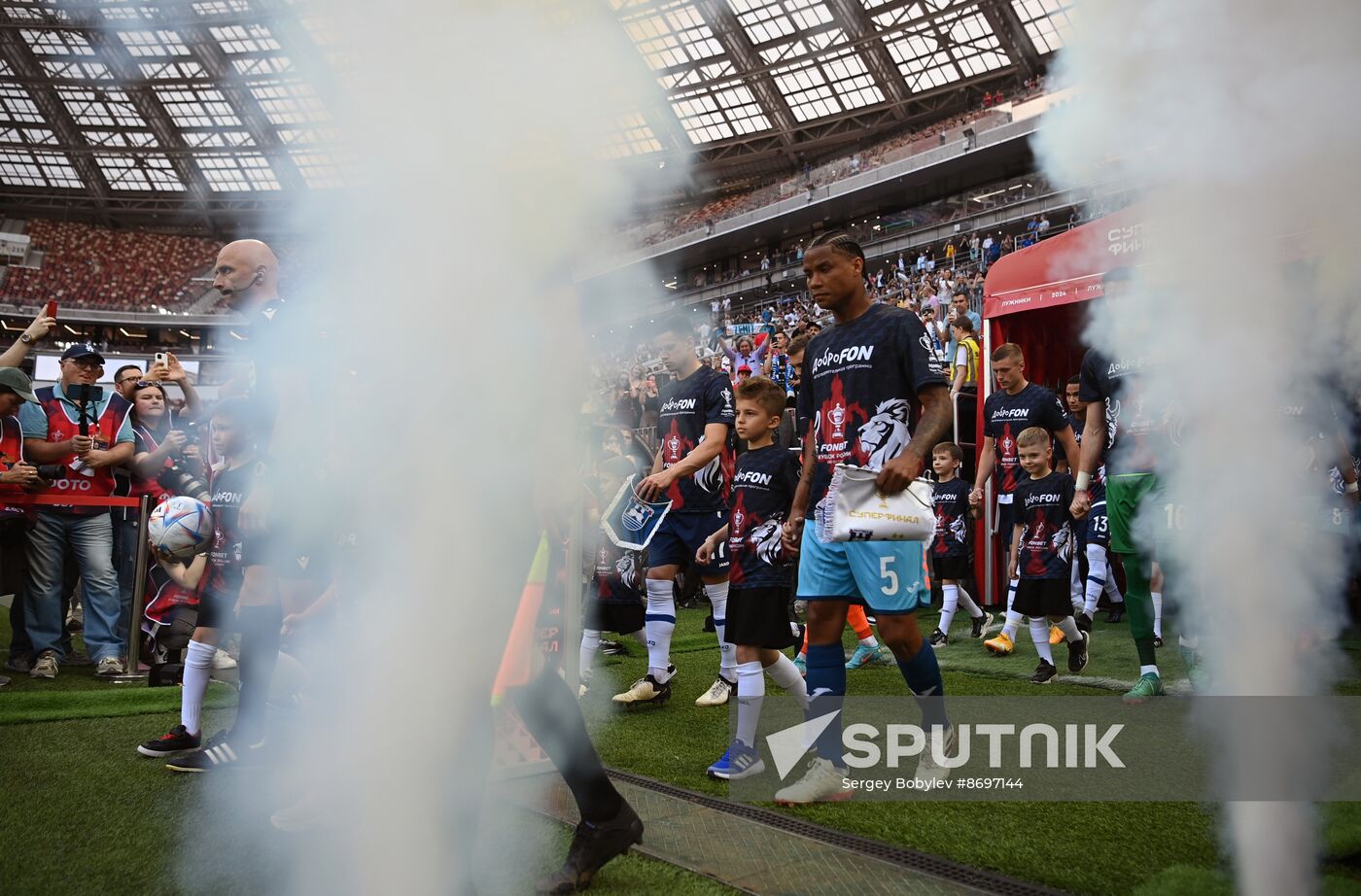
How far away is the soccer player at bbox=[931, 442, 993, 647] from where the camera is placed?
23.2 ft

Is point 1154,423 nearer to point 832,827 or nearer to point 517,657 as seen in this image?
point 832,827

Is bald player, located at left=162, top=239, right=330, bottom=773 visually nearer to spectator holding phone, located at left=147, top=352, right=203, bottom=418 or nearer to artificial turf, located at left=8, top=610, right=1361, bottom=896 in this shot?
artificial turf, located at left=8, top=610, right=1361, bottom=896

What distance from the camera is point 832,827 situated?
285 centimetres

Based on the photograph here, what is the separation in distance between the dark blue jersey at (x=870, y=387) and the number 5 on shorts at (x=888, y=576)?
31 centimetres

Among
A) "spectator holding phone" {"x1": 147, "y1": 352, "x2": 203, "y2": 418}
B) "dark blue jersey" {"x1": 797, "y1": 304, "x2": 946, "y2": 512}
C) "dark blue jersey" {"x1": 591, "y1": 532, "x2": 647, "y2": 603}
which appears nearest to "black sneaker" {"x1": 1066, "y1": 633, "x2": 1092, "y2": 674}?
"dark blue jersey" {"x1": 591, "y1": 532, "x2": 647, "y2": 603}

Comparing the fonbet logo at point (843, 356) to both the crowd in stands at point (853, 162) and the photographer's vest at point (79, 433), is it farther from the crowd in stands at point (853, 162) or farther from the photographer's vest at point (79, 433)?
the crowd in stands at point (853, 162)

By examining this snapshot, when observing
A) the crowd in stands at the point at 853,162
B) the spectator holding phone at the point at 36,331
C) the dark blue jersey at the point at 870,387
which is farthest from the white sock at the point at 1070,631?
the crowd in stands at the point at 853,162

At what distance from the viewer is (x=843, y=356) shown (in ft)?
10.9

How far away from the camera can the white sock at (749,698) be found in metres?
3.51

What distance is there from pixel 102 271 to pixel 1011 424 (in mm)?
46643

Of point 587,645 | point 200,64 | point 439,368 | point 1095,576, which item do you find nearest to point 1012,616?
point 1095,576

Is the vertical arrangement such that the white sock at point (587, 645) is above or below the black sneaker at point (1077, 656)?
below

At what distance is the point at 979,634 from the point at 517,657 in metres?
5.91

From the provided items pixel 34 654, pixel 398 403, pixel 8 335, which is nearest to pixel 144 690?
pixel 34 654
